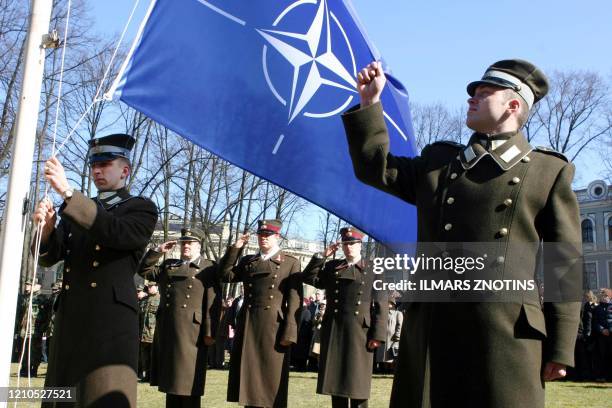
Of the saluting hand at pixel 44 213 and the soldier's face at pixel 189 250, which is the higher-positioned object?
the soldier's face at pixel 189 250

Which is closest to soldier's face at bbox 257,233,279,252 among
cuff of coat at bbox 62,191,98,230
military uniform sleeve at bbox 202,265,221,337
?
military uniform sleeve at bbox 202,265,221,337

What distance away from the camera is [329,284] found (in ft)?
29.8

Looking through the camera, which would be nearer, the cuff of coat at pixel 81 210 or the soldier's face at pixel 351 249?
the cuff of coat at pixel 81 210

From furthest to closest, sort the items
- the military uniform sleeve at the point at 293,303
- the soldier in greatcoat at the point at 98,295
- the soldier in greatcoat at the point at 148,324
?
the soldier in greatcoat at the point at 148,324 → the military uniform sleeve at the point at 293,303 → the soldier in greatcoat at the point at 98,295

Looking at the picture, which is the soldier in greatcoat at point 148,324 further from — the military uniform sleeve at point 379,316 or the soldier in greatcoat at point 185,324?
the military uniform sleeve at point 379,316

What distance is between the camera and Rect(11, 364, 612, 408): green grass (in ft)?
33.4

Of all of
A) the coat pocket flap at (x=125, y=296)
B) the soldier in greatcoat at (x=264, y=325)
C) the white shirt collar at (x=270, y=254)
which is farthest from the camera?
the white shirt collar at (x=270, y=254)

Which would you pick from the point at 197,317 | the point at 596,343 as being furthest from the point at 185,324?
the point at 596,343

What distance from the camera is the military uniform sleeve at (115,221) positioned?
4.13 m

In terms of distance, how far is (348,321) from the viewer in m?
8.96

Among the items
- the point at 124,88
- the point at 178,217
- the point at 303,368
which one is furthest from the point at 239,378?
the point at 178,217

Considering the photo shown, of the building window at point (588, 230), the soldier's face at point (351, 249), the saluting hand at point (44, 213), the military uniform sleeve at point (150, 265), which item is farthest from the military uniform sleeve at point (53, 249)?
the building window at point (588, 230)

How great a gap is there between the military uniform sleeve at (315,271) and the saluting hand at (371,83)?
577 centimetres

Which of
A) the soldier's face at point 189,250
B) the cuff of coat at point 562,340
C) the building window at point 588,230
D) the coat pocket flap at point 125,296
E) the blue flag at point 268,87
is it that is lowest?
the cuff of coat at point 562,340
